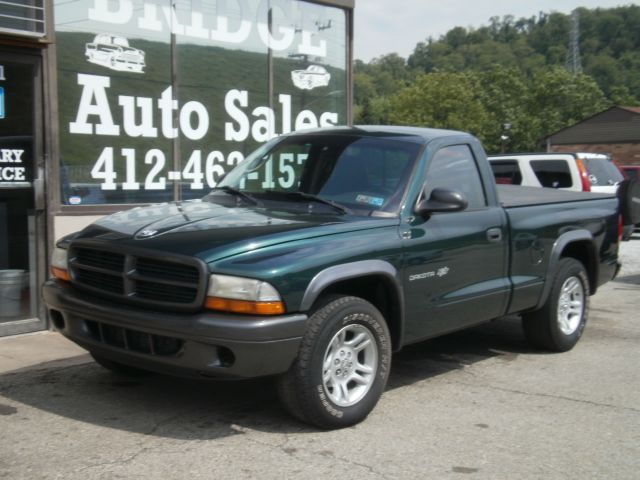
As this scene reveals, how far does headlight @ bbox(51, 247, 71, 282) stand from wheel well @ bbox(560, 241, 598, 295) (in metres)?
4.36

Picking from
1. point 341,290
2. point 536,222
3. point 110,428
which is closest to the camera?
point 110,428

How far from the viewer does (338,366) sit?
4.64 metres

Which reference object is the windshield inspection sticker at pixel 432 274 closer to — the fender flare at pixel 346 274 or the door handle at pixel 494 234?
the fender flare at pixel 346 274

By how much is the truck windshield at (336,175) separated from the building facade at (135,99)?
21cm

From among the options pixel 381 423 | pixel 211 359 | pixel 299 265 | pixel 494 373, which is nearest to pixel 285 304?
pixel 299 265

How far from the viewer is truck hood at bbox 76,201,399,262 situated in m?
4.36

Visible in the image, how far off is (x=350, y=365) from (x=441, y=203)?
128 cm

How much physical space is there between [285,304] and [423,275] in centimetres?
127

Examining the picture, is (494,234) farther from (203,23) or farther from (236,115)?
(203,23)

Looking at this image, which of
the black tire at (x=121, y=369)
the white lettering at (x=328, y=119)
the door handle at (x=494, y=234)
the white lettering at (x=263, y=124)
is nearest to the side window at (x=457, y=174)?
the door handle at (x=494, y=234)

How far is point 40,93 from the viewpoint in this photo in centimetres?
743

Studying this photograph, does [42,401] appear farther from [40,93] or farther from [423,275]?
[40,93]

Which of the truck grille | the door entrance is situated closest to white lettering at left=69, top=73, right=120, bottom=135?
the door entrance

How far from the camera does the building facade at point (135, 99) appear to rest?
7352 mm
